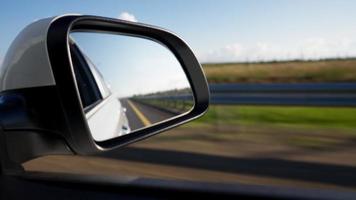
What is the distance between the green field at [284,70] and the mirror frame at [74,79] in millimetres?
23700

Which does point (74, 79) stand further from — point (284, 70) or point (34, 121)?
point (284, 70)

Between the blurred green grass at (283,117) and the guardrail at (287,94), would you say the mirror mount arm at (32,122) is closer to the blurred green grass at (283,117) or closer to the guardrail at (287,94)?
the guardrail at (287,94)

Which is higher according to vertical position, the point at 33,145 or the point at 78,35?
the point at 78,35

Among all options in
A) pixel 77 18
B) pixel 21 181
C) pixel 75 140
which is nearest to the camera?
pixel 75 140

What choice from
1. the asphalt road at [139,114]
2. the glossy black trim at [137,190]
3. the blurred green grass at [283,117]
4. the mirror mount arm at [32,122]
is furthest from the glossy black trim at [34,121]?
the blurred green grass at [283,117]

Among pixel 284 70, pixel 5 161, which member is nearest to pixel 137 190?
pixel 5 161

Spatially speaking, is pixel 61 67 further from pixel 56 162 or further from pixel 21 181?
pixel 56 162

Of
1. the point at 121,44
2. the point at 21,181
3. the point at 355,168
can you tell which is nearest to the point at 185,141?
the point at 355,168

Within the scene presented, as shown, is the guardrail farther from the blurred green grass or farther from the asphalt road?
the asphalt road

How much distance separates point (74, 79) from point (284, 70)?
98.9ft

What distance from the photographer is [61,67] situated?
152 centimetres

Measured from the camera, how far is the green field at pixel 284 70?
26.9m

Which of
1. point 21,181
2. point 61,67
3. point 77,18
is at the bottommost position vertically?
point 21,181

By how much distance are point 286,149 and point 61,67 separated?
21.9 ft
